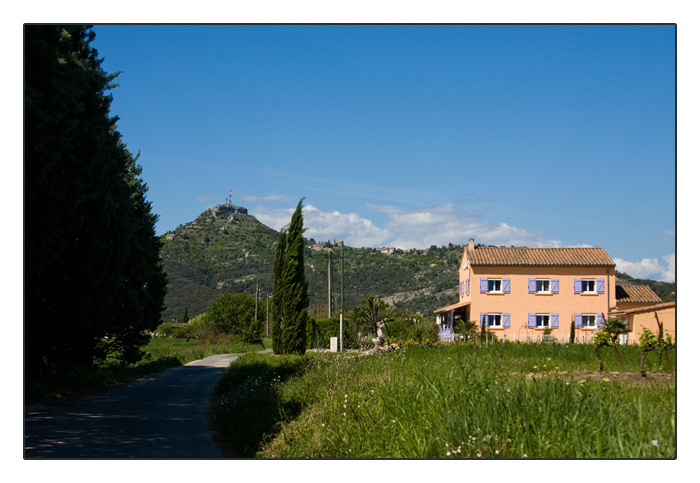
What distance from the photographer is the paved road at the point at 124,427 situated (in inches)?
323

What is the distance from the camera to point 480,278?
137 ft

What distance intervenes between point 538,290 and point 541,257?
2.16 meters

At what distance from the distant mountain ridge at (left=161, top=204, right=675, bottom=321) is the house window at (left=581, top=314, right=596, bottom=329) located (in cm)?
2080

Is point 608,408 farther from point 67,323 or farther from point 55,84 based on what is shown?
point 67,323

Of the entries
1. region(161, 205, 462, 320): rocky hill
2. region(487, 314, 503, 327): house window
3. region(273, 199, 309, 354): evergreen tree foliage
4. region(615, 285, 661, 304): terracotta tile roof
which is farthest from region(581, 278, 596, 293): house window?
region(161, 205, 462, 320): rocky hill

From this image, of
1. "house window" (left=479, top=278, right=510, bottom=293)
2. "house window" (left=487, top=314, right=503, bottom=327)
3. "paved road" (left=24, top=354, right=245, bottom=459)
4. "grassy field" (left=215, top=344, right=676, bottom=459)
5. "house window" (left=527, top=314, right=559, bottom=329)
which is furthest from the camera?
"house window" (left=479, top=278, right=510, bottom=293)

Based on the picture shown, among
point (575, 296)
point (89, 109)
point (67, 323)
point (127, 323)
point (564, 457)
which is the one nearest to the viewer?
point (564, 457)

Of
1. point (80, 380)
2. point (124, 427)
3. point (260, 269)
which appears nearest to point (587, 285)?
point (80, 380)

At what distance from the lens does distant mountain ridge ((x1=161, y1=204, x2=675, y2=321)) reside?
6106 cm

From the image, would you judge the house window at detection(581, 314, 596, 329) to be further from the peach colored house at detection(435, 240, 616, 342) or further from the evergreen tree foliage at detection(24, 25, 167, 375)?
the evergreen tree foliage at detection(24, 25, 167, 375)

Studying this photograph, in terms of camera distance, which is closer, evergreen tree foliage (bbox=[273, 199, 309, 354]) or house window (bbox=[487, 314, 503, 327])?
evergreen tree foliage (bbox=[273, 199, 309, 354])
